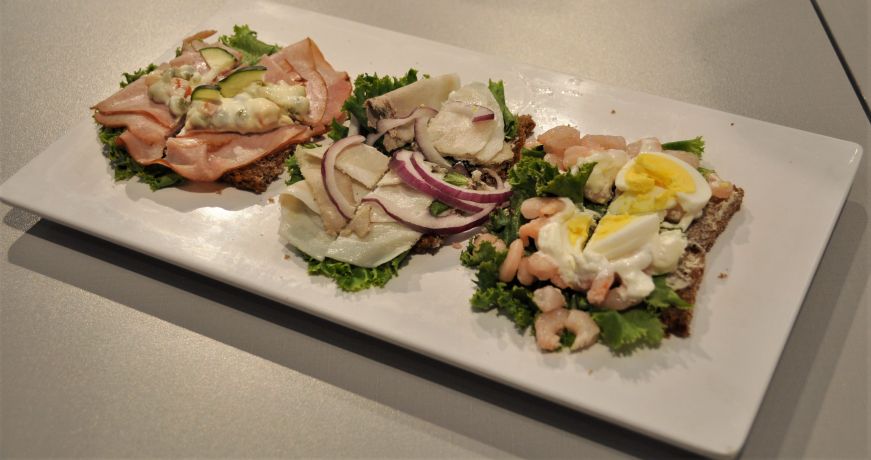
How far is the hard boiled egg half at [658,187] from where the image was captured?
10.6 feet

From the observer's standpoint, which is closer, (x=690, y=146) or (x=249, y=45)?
(x=690, y=146)

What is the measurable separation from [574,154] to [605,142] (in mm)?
286

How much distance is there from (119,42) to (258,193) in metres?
2.41

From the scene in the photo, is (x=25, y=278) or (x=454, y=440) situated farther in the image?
(x=25, y=278)

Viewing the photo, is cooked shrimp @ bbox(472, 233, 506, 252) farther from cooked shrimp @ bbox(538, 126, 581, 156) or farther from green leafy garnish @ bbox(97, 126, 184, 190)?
green leafy garnish @ bbox(97, 126, 184, 190)

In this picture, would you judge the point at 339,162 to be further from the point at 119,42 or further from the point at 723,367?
the point at 119,42

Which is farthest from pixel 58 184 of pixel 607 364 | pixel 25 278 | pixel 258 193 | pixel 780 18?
pixel 780 18

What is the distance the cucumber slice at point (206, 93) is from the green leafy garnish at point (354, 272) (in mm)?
1260

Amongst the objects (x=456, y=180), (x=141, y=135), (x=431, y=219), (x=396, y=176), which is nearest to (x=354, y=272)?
(x=431, y=219)

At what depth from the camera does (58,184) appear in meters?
3.83

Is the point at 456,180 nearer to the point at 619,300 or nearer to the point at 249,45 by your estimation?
the point at 619,300

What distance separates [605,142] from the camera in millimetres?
3693

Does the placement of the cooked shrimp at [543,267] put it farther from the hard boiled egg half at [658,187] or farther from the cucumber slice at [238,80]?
the cucumber slice at [238,80]

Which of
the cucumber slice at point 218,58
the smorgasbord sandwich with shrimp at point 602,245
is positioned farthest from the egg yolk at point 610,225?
the cucumber slice at point 218,58
